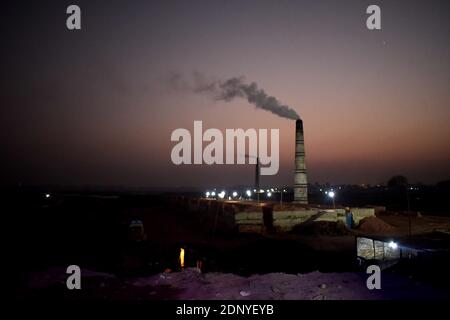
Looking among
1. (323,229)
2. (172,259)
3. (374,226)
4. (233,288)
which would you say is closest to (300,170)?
(374,226)

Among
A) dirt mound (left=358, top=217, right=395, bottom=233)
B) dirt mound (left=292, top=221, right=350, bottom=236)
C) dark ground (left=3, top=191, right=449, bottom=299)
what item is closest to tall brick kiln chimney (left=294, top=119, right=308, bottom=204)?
dirt mound (left=358, top=217, right=395, bottom=233)

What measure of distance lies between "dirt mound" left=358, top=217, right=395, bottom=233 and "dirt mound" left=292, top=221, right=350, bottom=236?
2.18m

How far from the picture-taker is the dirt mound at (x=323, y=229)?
84.9ft

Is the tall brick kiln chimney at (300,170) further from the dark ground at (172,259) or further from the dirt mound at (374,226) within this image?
the dark ground at (172,259)

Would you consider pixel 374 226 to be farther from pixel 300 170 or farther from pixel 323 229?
pixel 300 170

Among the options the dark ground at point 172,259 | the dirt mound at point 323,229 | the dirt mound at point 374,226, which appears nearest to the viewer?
the dark ground at point 172,259

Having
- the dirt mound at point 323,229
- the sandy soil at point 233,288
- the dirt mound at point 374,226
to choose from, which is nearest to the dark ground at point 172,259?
the sandy soil at point 233,288

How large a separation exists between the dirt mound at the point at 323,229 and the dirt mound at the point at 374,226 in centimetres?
218

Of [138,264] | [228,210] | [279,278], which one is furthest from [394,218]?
[279,278]

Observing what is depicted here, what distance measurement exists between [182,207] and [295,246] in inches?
1623
